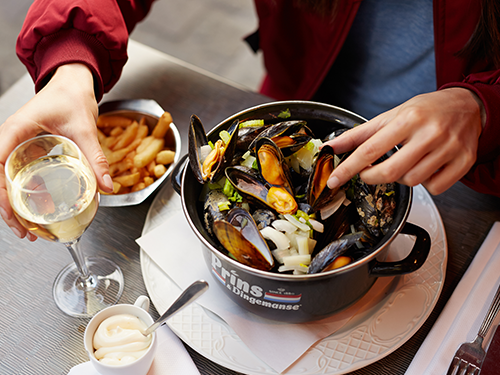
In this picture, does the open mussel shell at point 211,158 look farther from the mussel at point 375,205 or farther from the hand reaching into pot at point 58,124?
the mussel at point 375,205

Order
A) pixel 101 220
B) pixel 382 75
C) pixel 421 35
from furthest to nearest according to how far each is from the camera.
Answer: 1. pixel 382 75
2. pixel 421 35
3. pixel 101 220

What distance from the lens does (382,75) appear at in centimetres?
168

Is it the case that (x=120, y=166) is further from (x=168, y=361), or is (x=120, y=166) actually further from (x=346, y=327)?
(x=346, y=327)

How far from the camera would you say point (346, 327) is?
0.97m

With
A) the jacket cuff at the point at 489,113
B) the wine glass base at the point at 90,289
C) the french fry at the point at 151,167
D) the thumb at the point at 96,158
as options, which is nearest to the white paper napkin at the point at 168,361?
the wine glass base at the point at 90,289

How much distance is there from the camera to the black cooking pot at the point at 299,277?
789mm

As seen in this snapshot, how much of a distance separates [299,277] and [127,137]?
2.57 ft

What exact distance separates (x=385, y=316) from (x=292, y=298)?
0.99 feet

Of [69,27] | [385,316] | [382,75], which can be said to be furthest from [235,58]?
[385,316]

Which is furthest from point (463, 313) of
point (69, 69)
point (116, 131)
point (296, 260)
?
point (69, 69)

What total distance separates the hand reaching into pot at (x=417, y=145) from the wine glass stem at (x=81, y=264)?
24.6 inches

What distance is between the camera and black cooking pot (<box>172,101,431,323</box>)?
0.79m

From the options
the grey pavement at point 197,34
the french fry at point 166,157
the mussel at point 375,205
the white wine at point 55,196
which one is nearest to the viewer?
the white wine at point 55,196

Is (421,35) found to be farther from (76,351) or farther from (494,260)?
(76,351)
